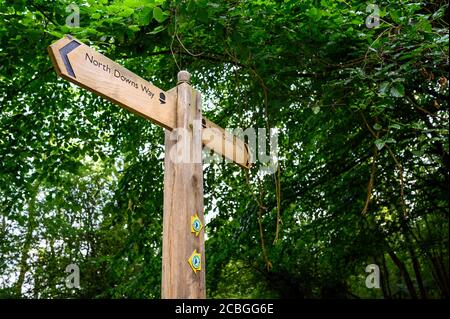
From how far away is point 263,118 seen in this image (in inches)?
195

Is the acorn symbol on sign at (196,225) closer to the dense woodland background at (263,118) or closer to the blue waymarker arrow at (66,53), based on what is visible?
the dense woodland background at (263,118)

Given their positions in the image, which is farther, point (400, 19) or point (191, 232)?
point (400, 19)

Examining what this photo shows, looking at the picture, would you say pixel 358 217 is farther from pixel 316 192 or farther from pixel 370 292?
pixel 370 292

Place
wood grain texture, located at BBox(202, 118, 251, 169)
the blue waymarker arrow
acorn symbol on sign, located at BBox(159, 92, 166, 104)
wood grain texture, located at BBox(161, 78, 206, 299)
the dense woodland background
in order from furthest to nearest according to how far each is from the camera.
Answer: the dense woodland background, wood grain texture, located at BBox(202, 118, 251, 169), acorn symbol on sign, located at BBox(159, 92, 166, 104), wood grain texture, located at BBox(161, 78, 206, 299), the blue waymarker arrow

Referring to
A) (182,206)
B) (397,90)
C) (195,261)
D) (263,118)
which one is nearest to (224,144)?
(182,206)

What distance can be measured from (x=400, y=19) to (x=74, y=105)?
3689 millimetres

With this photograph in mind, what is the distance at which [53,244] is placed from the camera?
32.9 feet

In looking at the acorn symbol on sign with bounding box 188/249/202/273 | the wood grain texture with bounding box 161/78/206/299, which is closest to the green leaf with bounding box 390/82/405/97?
the wood grain texture with bounding box 161/78/206/299

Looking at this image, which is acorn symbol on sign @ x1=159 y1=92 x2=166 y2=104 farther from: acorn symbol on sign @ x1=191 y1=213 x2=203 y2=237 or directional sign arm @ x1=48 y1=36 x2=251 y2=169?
acorn symbol on sign @ x1=191 y1=213 x2=203 y2=237

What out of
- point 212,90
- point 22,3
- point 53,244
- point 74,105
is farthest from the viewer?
point 53,244

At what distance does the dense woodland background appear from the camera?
3080 mm

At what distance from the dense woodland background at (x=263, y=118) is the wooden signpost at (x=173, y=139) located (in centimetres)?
35

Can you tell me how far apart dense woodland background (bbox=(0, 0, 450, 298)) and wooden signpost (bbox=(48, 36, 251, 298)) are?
35 centimetres
